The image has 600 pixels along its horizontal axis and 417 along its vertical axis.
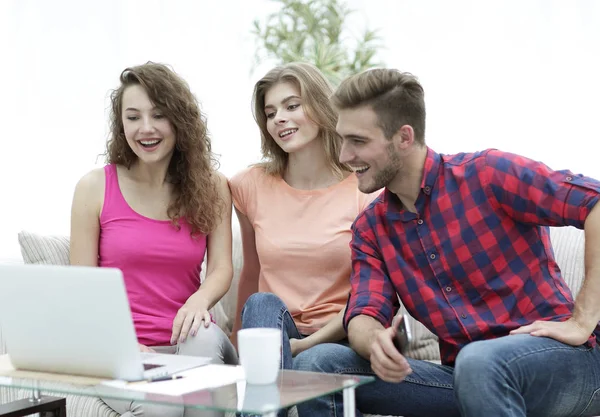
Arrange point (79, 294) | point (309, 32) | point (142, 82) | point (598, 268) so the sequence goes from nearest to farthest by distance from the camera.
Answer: point (79, 294) → point (598, 268) → point (142, 82) → point (309, 32)

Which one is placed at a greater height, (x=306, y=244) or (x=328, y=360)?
(x=306, y=244)

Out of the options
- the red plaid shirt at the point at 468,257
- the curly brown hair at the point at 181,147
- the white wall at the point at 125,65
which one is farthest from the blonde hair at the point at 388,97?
the white wall at the point at 125,65

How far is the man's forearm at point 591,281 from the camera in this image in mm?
1908

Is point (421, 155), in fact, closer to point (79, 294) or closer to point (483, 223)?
point (483, 223)

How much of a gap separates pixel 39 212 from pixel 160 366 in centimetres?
273

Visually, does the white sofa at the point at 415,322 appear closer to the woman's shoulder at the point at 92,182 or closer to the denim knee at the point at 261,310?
the woman's shoulder at the point at 92,182

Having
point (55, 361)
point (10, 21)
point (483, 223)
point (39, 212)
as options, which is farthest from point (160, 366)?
point (10, 21)

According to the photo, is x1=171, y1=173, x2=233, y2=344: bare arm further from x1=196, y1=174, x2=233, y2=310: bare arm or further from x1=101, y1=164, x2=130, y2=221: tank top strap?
x1=101, y1=164, x2=130, y2=221: tank top strap

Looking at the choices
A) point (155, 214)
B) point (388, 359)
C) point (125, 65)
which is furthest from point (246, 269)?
point (125, 65)

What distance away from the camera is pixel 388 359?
184 cm

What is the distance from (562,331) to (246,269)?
1.09m

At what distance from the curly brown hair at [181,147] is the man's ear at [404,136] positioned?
0.64 m

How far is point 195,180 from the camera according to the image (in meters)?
2.52

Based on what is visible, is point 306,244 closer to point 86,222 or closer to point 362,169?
point 362,169
